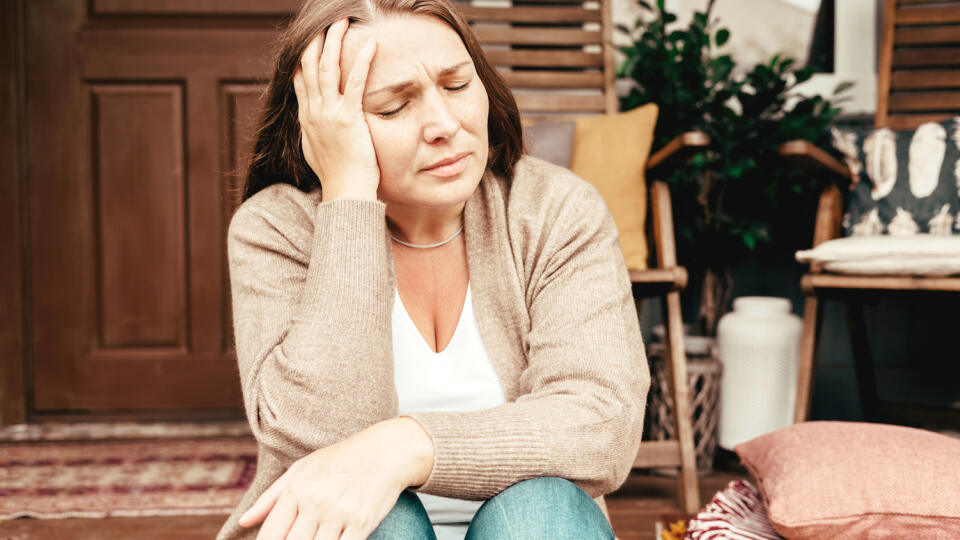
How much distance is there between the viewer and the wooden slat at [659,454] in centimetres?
161

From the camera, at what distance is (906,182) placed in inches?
71.3

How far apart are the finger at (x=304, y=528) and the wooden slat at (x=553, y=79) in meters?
1.60

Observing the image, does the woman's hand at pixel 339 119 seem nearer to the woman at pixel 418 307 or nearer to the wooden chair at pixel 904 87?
the woman at pixel 418 307

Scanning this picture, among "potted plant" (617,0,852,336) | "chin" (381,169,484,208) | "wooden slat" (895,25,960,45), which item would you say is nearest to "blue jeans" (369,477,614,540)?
"chin" (381,169,484,208)

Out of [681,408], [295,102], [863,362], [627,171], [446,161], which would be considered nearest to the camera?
[446,161]

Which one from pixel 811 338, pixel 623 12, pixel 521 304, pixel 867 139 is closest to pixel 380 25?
pixel 521 304

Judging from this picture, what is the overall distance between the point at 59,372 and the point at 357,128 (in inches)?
74.7

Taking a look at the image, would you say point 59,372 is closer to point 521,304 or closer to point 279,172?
point 279,172

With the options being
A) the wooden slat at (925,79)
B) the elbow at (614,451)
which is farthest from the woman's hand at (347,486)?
the wooden slat at (925,79)

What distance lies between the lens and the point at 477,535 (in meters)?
0.73

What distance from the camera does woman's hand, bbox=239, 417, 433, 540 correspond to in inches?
26.4

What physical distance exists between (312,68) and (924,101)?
183cm

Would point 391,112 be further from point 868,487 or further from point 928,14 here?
point 928,14

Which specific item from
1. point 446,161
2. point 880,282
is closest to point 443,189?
point 446,161
